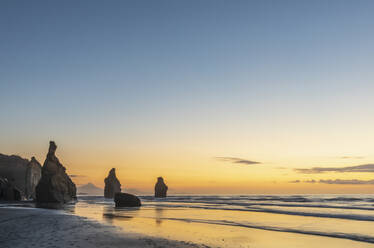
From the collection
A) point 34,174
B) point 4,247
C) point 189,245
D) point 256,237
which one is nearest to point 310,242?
point 256,237

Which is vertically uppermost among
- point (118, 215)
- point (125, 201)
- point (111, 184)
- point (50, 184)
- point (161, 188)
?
point (50, 184)

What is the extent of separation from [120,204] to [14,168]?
14730 cm

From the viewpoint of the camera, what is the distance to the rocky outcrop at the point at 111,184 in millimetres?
175450

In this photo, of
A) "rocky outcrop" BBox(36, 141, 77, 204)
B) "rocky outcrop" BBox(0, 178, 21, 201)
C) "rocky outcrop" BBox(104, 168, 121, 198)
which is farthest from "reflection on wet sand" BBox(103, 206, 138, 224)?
"rocky outcrop" BBox(104, 168, 121, 198)

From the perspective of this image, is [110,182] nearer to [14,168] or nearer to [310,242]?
[14,168]

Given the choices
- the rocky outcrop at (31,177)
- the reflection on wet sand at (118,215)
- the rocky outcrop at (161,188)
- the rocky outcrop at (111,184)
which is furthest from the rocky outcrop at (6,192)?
the rocky outcrop at (161,188)

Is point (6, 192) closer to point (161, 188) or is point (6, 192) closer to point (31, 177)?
point (31, 177)

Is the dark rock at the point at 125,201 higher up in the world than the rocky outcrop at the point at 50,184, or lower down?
lower down

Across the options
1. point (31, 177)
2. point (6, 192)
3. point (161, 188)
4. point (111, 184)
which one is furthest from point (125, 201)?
point (161, 188)

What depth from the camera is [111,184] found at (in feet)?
584

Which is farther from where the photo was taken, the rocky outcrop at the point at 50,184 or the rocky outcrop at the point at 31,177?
the rocky outcrop at the point at 31,177

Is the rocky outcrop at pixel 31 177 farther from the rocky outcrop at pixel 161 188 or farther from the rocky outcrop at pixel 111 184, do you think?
the rocky outcrop at pixel 161 188

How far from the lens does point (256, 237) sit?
22.6 meters

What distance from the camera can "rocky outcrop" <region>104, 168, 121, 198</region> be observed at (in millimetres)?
175450
